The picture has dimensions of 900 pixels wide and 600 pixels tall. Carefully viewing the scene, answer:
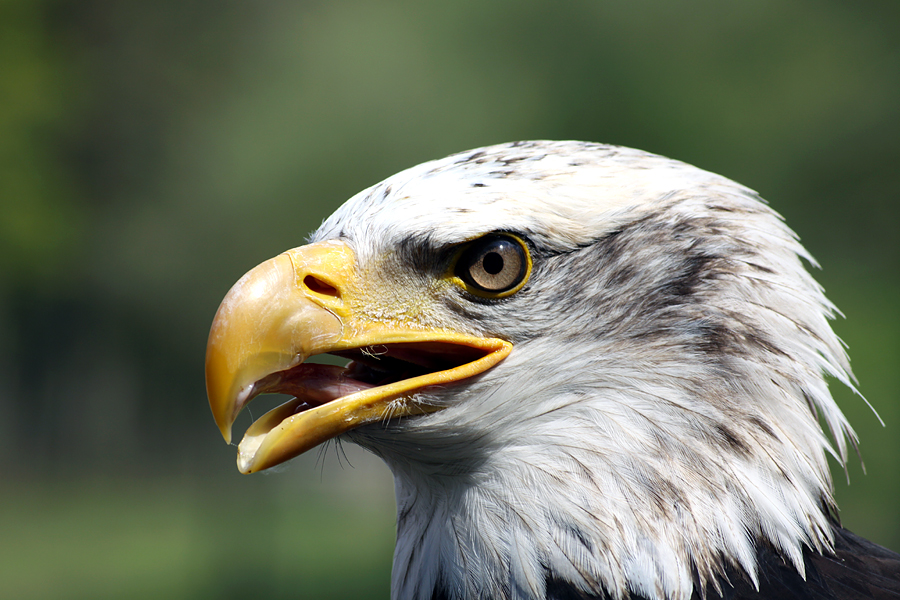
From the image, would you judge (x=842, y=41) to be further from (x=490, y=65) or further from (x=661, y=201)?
(x=661, y=201)

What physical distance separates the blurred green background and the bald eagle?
6023 mm

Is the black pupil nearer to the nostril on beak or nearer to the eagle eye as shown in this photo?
the eagle eye

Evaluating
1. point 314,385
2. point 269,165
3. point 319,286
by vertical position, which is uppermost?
point 319,286

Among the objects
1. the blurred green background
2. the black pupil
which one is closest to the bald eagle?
the black pupil

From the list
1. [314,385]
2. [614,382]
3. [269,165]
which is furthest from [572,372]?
[269,165]

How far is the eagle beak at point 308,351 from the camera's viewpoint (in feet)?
5.26

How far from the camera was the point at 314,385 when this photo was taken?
169 centimetres

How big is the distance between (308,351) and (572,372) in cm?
61

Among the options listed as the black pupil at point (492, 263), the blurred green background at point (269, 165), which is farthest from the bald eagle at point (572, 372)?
the blurred green background at point (269, 165)

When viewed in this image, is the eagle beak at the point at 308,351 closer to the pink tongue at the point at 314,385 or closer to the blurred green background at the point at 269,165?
the pink tongue at the point at 314,385

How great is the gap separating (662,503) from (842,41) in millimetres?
10948

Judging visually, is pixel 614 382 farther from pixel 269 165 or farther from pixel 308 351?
pixel 269 165

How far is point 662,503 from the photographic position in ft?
5.28

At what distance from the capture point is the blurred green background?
10.0 meters
